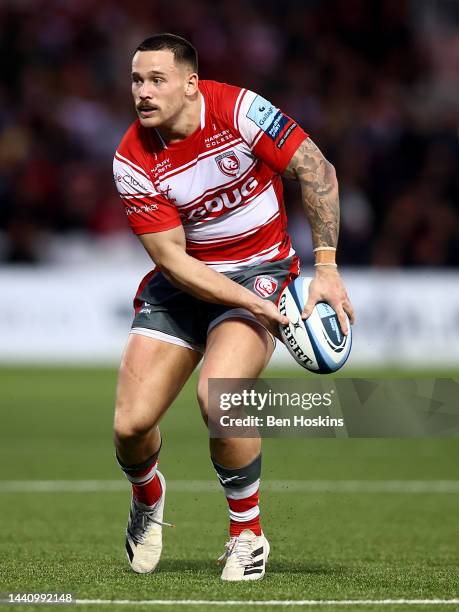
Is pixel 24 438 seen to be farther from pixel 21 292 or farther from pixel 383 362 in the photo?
pixel 383 362

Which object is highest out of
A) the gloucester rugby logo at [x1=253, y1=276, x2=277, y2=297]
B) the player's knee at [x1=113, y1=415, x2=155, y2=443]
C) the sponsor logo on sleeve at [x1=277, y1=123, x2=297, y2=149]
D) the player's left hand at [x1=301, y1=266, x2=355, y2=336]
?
the sponsor logo on sleeve at [x1=277, y1=123, x2=297, y2=149]

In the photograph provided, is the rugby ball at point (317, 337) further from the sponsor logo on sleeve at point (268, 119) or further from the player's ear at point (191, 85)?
the player's ear at point (191, 85)

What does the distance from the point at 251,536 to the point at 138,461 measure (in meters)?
0.62

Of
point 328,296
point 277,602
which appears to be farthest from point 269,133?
point 277,602

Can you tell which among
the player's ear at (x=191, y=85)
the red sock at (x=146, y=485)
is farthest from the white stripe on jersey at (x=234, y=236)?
the red sock at (x=146, y=485)

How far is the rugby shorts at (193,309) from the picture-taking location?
5.50m

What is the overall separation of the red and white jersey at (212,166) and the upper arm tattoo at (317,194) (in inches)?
2.1

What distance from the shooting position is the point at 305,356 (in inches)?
203

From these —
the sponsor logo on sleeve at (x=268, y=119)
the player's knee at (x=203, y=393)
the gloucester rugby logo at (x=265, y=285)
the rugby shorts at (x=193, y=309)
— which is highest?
the sponsor logo on sleeve at (x=268, y=119)

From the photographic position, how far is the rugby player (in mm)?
5281

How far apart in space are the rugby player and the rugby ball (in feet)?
0.18

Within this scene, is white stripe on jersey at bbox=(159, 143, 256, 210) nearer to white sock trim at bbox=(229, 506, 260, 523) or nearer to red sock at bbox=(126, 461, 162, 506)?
red sock at bbox=(126, 461, 162, 506)

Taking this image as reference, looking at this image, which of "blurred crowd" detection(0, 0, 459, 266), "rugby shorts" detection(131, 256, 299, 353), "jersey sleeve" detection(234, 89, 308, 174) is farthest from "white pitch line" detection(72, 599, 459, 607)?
"blurred crowd" detection(0, 0, 459, 266)

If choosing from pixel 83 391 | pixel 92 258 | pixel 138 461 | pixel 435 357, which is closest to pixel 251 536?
pixel 138 461
